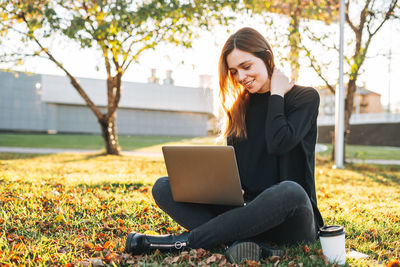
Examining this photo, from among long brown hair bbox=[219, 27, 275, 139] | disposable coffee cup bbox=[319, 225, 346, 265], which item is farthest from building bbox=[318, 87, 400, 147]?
disposable coffee cup bbox=[319, 225, 346, 265]

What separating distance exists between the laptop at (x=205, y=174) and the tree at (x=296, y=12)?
7.16 metres

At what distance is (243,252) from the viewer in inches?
83.0

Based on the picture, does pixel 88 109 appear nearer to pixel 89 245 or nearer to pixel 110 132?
pixel 110 132

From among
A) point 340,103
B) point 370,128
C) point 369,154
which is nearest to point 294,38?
point 340,103

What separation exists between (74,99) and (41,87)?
2.68 metres

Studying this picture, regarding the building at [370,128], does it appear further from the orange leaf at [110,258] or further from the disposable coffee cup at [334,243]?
the orange leaf at [110,258]

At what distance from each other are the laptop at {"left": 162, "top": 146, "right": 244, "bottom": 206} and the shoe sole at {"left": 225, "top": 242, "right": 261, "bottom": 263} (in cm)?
23

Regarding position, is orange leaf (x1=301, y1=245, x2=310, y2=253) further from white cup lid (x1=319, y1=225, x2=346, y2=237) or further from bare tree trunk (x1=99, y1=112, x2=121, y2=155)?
bare tree trunk (x1=99, y1=112, x2=121, y2=155)

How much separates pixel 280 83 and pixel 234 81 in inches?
16.8

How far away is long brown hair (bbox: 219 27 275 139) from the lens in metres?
2.53

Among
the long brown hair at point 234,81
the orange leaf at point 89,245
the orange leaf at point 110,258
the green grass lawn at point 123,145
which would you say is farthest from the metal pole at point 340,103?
the orange leaf at point 110,258

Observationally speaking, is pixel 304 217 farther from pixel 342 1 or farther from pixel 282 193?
pixel 342 1

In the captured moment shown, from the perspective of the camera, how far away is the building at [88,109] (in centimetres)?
3083

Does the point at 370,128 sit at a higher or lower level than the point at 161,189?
lower
